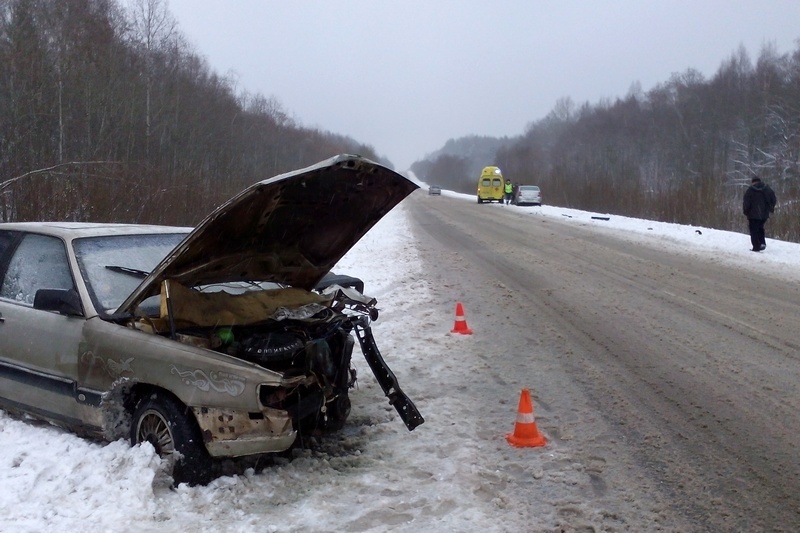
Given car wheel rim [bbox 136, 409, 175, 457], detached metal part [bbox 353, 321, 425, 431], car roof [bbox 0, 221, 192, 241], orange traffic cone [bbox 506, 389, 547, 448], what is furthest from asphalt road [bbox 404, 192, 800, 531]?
car roof [bbox 0, 221, 192, 241]

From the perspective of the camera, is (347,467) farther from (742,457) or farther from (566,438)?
(742,457)

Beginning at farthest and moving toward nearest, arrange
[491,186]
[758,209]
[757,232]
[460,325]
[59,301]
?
1. [491,186]
2. [757,232]
3. [758,209]
4. [460,325]
5. [59,301]

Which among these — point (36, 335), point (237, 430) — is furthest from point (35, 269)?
point (237, 430)

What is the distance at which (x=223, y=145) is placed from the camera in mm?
45750

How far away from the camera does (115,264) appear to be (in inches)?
205

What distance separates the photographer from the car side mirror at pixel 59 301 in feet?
15.3

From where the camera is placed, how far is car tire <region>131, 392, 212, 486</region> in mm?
4262

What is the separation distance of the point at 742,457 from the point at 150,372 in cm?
405

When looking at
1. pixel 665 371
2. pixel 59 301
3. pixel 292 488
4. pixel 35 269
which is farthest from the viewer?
pixel 665 371

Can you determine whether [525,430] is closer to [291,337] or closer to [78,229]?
[291,337]

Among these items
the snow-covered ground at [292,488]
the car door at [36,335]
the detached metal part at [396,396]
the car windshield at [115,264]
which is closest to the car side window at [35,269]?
the car door at [36,335]

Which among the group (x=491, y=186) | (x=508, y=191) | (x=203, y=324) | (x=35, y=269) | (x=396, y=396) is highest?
(x=491, y=186)

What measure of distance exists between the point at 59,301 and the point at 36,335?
57 centimetres

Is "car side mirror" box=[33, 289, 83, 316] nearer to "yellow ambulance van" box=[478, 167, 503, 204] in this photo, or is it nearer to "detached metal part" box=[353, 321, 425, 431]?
"detached metal part" box=[353, 321, 425, 431]
